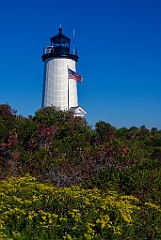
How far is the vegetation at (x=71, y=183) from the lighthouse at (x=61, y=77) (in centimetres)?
1428

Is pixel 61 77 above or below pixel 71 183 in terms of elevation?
above

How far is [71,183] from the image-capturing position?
330 inches

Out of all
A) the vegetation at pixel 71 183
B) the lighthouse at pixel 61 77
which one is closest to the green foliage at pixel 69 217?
the vegetation at pixel 71 183

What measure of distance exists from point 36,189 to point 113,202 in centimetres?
143

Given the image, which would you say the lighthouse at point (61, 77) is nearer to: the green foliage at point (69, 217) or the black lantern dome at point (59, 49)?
the black lantern dome at point (59, 49)

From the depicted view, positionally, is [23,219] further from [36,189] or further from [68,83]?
[68,83]

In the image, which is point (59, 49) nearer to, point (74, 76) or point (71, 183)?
point (74, 76)

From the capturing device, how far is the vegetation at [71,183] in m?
5.37

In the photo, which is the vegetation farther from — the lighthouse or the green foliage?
the lighthouse

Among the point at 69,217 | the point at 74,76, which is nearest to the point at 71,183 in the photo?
the point at 69,217

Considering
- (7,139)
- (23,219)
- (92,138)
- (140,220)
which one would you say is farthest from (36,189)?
(92,138)

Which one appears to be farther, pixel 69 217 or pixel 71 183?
pixel 71 183

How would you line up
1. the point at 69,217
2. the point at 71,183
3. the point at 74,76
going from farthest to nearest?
the point at 74,76, the point at 71,183, the point at 69,217

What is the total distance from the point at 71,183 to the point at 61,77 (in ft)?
66.3
